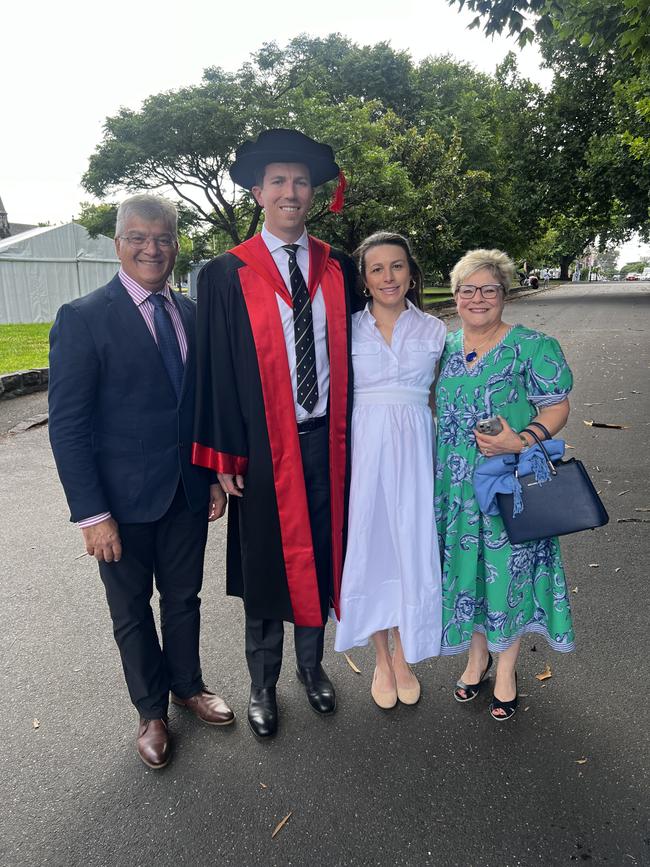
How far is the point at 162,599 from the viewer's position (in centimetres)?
260

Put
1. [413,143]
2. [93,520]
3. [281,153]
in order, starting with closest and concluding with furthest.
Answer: [93,520]
[281,153]
[413,143]

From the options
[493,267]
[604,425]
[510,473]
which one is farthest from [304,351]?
[604,425]

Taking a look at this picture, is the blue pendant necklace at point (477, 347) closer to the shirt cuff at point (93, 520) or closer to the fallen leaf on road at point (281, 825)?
the shirt cuff at point (93, 520)

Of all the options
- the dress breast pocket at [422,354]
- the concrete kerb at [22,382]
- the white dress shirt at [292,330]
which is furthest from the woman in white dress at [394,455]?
the concrete kerb at [22,382]

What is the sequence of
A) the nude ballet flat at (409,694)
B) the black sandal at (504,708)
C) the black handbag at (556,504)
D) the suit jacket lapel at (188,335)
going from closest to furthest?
the black handbag at (556,504), the suit jacket lapel at (188,335), the black sandal at (504,708), the nude ballet flat at (409,694)

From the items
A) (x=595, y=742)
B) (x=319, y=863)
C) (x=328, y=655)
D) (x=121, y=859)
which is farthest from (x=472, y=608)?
(x=121, y=859)

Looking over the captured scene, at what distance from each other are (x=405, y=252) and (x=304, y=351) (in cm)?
59

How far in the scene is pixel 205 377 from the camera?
2.38 m

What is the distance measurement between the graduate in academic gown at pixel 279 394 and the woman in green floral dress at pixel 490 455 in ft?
1.49

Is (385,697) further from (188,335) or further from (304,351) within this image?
(188,335)

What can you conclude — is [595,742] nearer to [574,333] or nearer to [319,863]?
[319,863]

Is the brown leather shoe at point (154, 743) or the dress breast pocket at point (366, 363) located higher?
the dress breast pocket at point (366, 363)

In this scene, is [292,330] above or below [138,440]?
above

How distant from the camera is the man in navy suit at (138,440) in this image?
2166 millimetres
